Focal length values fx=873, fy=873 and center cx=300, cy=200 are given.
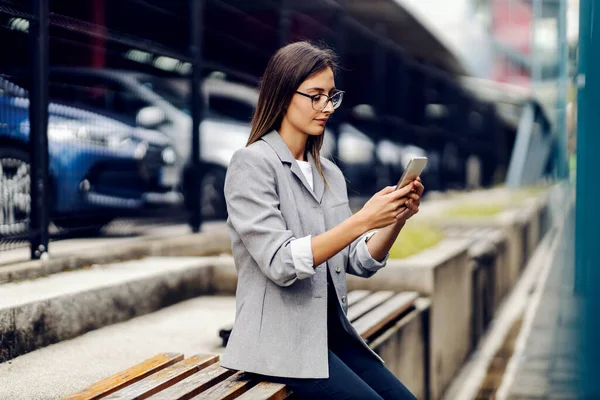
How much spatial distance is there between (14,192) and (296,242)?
121 inches

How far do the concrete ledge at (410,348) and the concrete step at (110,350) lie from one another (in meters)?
0.84

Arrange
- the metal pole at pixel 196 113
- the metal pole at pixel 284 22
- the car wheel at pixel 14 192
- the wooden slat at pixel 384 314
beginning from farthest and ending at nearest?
the metal pole at pixel 284 22 < the metal pole at pixel 196 113 < the car wheel at pixel 14 192 < the wooden slat at pixel 384 314

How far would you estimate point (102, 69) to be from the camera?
22.3ft

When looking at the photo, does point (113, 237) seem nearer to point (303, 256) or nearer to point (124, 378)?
point (124, 378)

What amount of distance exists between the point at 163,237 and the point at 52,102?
4.67ft

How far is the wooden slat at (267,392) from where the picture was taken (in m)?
2.71

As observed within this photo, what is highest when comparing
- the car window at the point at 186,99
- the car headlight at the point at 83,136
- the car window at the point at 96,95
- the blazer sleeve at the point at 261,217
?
the car window at the point at 186,99

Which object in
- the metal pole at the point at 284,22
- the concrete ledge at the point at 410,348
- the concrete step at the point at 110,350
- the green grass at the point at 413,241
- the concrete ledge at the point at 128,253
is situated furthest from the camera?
the metal pole at the point at 284,22

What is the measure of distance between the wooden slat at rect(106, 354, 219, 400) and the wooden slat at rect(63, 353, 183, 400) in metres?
0.03

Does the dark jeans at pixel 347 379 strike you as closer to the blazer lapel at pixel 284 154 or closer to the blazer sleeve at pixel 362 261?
the blazer sleeve at pixel 362 261

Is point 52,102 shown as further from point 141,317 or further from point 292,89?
point 292,89

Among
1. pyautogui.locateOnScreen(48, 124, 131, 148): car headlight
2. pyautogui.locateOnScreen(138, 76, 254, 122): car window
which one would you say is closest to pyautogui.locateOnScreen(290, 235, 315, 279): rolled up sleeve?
pyautogui.locateOnScreen(48, 124, 131, 148): car headlight

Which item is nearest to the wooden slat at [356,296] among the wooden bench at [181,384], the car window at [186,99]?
the wooden bench at [181,384]

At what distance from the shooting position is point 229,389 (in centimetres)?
283
